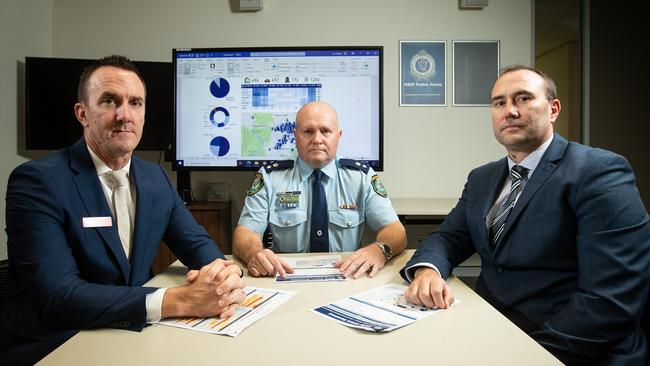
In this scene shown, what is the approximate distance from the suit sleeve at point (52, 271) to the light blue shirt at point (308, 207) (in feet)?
2.90

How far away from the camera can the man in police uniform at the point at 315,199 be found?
1.97 metres

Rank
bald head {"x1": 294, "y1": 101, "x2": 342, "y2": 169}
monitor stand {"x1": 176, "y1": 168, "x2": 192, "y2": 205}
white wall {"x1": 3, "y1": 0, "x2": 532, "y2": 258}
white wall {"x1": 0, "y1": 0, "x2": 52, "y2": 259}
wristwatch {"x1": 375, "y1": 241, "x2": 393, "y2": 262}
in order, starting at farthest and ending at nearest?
1. white wall {"x1": 3, "y1": 0, "x2": 532, "y2": 258}
2. monitor stand {"x1": 176, "y1": 168, "x2": 192, "y2": 205}
3. white wall {"x1": 0, "y1": 0, "x2": 52, "y2": 259}
4. bald head {"x1": 294, "y1": 101, "x2": 342, "y2": 169}
5. wristwatch {"x1": 375, "y1": 241, "x2": 393, "y2": 262}

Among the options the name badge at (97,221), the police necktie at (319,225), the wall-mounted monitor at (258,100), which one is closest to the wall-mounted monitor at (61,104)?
the wall-mounted monitor at (258,100)

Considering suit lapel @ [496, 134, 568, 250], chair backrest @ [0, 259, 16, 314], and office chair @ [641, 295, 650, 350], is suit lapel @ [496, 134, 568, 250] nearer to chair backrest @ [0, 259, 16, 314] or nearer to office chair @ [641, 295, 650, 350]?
office chair @ [641, 295, 650, 350]

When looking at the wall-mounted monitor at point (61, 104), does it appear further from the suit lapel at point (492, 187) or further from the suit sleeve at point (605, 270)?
the suit sleeve at point (605, 270)

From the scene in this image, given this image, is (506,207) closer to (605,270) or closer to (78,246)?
(605,270)

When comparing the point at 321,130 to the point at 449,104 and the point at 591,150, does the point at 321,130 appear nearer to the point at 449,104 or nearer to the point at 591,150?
the point at 591,150

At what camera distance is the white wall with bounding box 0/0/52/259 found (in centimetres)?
268

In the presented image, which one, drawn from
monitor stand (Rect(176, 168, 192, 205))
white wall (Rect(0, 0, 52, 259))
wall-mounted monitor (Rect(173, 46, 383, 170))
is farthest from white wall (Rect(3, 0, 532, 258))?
monitor stand (Rect(176, 168, 192, 205))

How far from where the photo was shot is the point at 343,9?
3.11m

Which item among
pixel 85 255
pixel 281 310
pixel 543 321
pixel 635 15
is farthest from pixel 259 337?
pixel 635 15

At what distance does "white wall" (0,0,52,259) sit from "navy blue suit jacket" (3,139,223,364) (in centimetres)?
183

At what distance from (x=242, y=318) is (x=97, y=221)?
1.80ft

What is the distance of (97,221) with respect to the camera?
121 cm
